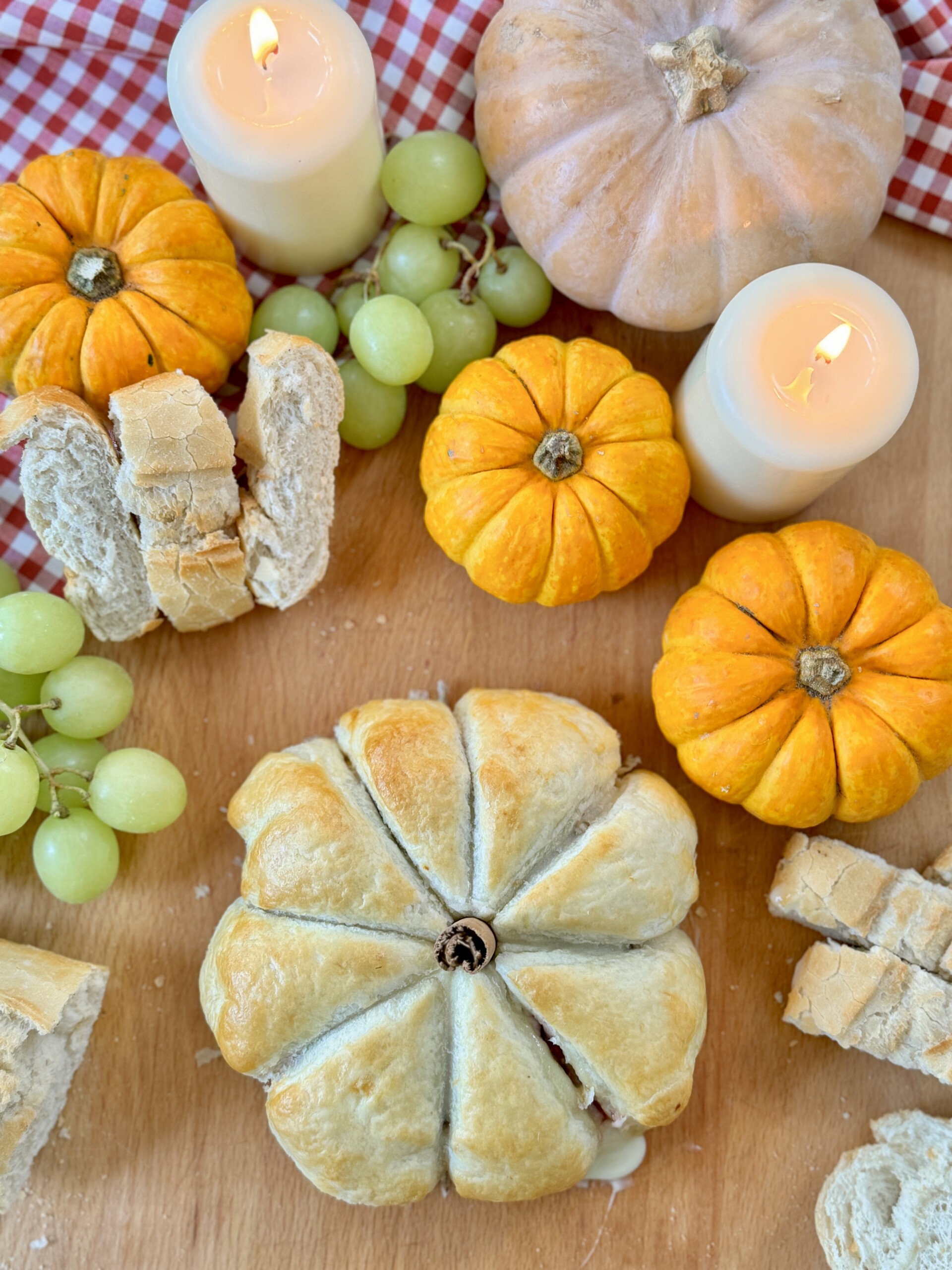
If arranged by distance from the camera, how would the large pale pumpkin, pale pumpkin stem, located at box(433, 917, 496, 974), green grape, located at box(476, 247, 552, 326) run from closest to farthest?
pale pumpkin stem, located at box(433, 917, 496, 974) < the large pale pumpkin < green grape, located at box(476, 247, 552, 326)

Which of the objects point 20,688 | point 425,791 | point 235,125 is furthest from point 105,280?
point 425,791

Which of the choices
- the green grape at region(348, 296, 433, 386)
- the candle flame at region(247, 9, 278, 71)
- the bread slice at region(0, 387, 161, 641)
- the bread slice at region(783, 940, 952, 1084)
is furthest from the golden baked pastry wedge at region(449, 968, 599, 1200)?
the candle flame at region(247, 9, 278, 71)

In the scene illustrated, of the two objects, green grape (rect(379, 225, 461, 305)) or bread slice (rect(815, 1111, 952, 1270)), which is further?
green grape (rect(379, 225, 461, 305))

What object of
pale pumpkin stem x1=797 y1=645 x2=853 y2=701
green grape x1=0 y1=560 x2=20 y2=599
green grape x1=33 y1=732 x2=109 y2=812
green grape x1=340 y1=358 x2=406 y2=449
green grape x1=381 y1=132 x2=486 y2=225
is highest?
A: green grape x1=381 y1=132 x2=486 y2=225

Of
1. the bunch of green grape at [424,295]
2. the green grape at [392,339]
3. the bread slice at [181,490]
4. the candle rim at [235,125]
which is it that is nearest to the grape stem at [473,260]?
the bunch of green grape at [424,295]

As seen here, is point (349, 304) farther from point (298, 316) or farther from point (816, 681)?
point (816, 681)

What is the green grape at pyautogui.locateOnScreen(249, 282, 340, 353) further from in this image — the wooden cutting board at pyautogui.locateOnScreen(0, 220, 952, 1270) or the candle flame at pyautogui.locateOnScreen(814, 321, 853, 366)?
the candle flame at pyautogui.locateOnScreen(814, 321, 853, 366)

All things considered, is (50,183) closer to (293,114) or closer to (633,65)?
(293,114)
